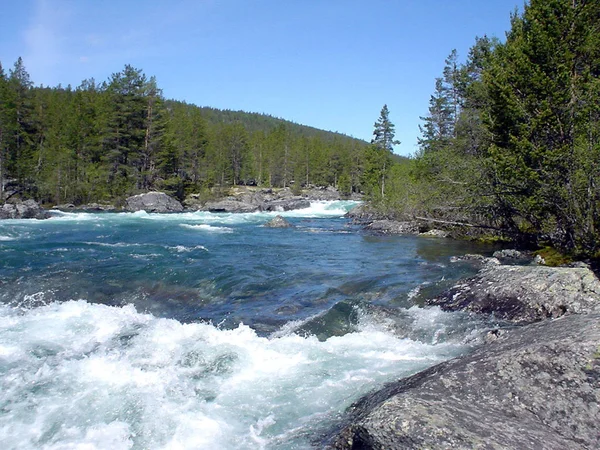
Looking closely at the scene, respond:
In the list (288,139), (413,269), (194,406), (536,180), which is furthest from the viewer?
(288,139)

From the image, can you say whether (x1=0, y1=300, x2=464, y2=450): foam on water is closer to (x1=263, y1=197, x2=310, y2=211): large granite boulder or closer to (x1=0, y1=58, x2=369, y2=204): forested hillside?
(x1=0, y1=58, x2=369, y2=204): forested hillside

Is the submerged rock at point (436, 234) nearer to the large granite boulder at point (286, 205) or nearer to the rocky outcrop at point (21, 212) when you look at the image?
the large granite boulder at point (286, 205)

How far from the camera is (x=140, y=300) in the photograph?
447 inches

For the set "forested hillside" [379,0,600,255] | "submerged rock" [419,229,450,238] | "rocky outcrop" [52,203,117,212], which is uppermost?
"forested hillside" [379,0,600,255]

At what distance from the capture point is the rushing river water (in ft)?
18.2

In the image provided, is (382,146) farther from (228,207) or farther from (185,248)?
(185,248)

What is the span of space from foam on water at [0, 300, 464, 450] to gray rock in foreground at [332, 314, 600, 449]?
4.25 feet

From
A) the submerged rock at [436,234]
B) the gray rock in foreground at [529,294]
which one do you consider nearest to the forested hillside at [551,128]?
the gray rock in foreground at [529,294]

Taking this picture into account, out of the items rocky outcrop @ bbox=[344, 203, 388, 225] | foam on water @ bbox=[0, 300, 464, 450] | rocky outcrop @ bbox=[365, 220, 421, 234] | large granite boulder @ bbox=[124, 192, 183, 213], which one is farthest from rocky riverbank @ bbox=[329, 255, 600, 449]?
large granite boulder @ bbox=[124, 192, 183, 213]

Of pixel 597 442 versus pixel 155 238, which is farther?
pixel 155 238

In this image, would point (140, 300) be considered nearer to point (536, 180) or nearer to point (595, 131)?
point (536, 180)

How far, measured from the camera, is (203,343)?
8141 mm

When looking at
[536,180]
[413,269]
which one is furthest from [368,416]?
[536,180]

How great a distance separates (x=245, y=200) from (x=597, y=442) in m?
56.5
